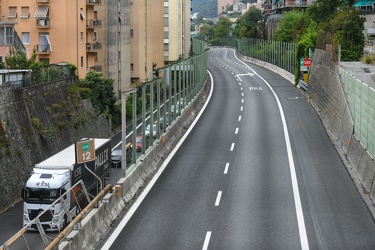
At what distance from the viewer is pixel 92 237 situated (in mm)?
20859

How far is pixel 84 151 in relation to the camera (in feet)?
77.7

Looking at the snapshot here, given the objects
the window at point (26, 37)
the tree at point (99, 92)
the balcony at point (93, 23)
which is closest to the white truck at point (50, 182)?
the tree at point (99, 92)

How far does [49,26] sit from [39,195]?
144 feet

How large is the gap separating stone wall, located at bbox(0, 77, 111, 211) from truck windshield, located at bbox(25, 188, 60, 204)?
6.50 m

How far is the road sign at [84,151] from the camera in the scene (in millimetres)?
23422

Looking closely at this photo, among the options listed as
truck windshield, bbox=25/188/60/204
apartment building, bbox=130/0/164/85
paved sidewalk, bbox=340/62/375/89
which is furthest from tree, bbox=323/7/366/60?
truck windshield, bbox=25/188/60/204

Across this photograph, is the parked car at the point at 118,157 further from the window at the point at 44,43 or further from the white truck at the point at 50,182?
the window at the point at 44,43

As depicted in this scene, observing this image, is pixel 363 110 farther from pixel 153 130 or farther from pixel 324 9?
pixel 324 9

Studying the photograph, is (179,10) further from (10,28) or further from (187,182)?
(187,182)

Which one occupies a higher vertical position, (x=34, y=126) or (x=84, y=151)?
(x=84, y=151)

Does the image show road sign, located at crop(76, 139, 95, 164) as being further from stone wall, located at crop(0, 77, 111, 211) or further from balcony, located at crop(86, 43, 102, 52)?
balcony, located at crop(86, 43, 102, 52)

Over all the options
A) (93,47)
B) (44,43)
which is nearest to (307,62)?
(93,47)

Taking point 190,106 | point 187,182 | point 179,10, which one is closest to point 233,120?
point 190,106

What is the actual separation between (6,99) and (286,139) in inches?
697
